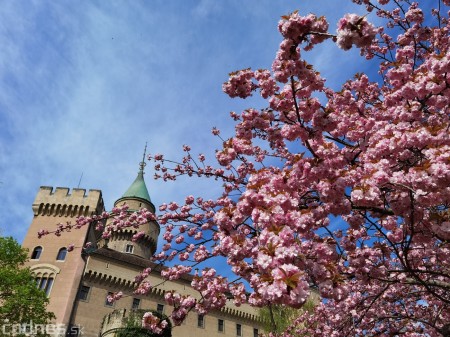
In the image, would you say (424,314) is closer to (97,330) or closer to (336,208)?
(336,208)

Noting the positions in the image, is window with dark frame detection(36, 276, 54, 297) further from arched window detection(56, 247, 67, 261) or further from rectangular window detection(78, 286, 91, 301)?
rectangular window detection(78, 286, 91, 301)

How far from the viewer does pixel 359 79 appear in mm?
8242

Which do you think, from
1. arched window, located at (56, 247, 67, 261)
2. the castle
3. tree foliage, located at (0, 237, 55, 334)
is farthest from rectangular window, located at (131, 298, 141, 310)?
tree foliage, located at (0, 237, 55, 334)

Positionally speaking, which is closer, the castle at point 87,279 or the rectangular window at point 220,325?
the castle at point 87,279

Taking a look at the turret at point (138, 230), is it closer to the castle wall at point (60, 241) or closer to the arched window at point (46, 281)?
the castle wall at point (60, 241)

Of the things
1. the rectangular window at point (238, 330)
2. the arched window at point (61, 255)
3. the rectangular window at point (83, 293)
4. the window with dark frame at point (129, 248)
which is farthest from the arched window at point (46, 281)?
the rectangular window at point (238, 330)

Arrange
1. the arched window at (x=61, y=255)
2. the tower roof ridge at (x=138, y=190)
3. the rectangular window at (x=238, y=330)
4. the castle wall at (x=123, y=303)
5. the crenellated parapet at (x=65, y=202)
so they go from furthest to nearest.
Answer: the tower roof ridge at (x=138, y=190) < the rectangular window at (x=238, y=330) < the crenellated parapet at (x=65, y=202) < the arched window at (x=61, y=255) < the castle wall at (x=123, y=303)

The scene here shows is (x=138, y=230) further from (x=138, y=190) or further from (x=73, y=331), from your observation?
(x=73, y=331)

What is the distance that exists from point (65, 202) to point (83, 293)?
8776 millimetres

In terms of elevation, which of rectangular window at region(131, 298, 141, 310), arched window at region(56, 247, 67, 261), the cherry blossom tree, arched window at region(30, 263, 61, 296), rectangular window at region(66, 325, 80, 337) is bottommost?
the cherry blossom tree

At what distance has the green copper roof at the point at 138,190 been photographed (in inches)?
1645

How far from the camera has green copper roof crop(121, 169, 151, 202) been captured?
4178cm

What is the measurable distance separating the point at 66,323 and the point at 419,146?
86.7ft

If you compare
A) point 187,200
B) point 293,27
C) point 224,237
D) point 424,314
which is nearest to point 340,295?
point 224,237
